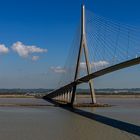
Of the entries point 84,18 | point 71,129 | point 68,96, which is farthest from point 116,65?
point 68,96

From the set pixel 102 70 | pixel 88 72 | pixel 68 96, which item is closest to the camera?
pixel 102 70

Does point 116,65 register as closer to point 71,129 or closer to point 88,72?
point 71,129

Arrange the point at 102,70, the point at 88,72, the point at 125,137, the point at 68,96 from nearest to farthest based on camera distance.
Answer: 1. the point at 125,137
2. the point at 102,70
3. the point at 88,72
4. the point at 68,96

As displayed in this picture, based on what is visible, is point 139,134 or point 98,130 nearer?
point 139,134

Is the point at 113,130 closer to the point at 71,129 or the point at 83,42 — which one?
the point at 71,129

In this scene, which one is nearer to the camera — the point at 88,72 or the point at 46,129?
the point at 46,129

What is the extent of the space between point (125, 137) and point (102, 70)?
1786 cm

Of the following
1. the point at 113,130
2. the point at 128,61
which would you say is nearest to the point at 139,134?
the point at 113,130

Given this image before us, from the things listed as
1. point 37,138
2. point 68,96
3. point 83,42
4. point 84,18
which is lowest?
point 37,138

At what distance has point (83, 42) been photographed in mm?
48312

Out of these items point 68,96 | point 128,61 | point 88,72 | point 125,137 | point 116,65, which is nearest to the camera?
point 125,137

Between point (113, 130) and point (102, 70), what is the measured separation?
48.4ft

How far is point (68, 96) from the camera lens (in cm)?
6116

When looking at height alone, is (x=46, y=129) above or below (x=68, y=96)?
below
